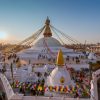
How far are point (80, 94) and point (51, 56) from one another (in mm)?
14002

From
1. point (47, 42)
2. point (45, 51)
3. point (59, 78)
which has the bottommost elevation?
point (59, 78)

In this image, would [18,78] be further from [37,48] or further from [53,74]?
[37,48]

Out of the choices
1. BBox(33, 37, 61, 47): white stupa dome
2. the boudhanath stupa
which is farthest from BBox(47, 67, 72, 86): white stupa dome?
BBox(33, 37, 61, 47): white stupa dome

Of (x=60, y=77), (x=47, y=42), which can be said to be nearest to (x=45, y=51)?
(x=47, y=42)

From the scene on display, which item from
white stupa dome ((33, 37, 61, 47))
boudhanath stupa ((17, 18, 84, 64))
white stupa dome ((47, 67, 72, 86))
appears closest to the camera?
white stupa dome ((47, 67, 72, 86))

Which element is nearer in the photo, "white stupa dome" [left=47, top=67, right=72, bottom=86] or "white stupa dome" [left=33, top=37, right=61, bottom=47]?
"white stupa dome" [left=47, top=67, right=72, bottom=86]

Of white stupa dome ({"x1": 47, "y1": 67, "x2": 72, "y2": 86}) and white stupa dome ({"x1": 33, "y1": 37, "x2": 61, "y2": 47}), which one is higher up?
white stupa dome ({"x1": 33, "y1": 37, "x2": 61, "y2": 47})

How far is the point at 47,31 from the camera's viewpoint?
3366 centimetres

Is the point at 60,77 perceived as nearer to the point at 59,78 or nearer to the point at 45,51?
the point at 59,78

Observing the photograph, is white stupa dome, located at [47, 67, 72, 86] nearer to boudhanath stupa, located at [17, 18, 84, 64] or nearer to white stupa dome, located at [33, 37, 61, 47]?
boudhanath stupa, located at [17, 18, 84, 64]

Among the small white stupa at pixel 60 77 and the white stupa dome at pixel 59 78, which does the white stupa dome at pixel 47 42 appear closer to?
the small white stupa at pixel 60 77

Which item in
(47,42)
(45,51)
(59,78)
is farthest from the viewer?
(47,42)

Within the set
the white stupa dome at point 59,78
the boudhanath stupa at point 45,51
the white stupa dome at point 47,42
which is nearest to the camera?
the white stupa dome at point 59,78

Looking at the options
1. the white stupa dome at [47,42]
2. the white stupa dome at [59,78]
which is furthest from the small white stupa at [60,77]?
the white stupa dome at [47,42]
